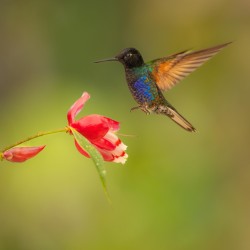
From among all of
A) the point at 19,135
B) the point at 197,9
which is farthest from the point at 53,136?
the point at 197,9

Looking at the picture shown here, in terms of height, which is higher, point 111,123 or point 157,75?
point 157,75

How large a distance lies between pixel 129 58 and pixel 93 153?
873mm

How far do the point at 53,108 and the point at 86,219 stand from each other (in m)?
1.08

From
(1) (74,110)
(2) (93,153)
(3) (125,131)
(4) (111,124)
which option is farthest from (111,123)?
(3) (125,131)

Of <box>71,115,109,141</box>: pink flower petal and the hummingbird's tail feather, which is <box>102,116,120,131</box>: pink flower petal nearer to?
<box>71,115,109,141</box>: pink flower petal

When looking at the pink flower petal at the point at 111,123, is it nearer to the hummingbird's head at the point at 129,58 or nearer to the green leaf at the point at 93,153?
the green leaf at the point at 93,153

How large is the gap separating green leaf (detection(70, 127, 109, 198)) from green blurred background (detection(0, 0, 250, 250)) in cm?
359

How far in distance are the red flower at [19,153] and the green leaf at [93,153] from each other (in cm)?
13

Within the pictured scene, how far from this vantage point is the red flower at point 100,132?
7.45 ft

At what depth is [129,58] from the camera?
2809 millimetres

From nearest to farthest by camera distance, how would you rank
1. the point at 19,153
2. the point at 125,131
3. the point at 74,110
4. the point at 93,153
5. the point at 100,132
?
the point at 93,153
the point at 19,153
the point at 100,132
the point at 74,110
the point at 125,131

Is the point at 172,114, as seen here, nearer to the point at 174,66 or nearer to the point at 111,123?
the point at 174,66

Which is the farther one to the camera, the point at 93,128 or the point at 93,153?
the point at 93,128

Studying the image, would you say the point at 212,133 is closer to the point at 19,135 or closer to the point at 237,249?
the point at 237,249
